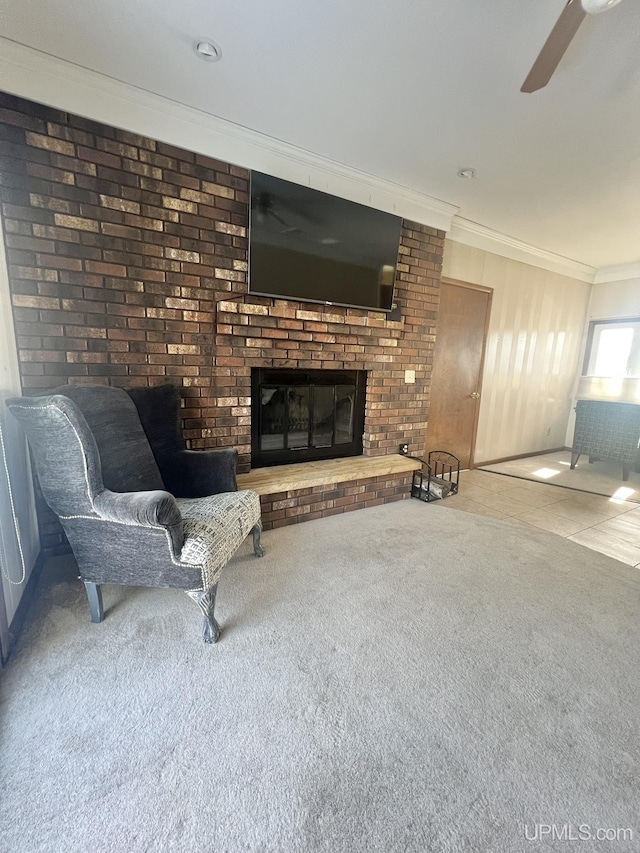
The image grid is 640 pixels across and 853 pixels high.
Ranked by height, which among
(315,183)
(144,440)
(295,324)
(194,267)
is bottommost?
(144,440)

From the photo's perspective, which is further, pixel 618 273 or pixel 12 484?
pixel 618 273

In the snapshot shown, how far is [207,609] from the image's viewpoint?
146cm

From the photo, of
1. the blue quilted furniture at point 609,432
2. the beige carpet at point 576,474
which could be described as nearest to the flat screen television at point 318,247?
the beige carpet at point 576,474

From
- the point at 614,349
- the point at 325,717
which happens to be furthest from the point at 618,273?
the point at 325,717

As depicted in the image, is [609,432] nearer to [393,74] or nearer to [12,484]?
[393,74]

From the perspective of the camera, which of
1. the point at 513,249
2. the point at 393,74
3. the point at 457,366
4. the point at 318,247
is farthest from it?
the point at 513,249

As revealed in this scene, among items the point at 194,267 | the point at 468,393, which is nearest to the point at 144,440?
the point at 194,267

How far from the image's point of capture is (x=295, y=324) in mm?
2549

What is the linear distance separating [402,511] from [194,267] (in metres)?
2.30

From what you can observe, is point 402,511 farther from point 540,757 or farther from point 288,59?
point 288,59

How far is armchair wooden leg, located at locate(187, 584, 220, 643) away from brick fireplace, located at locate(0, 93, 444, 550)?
0.98m

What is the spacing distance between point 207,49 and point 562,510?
382 cm

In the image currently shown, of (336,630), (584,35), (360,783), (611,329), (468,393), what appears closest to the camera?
(360,783)

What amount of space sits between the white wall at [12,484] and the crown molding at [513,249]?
3484 millimetres
